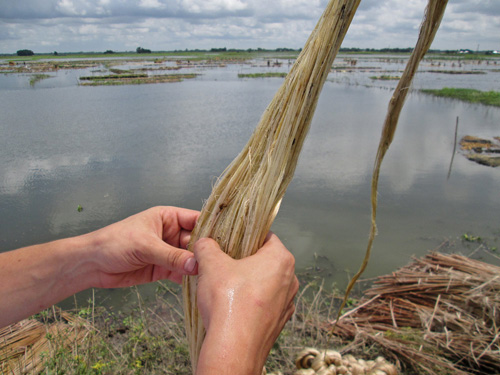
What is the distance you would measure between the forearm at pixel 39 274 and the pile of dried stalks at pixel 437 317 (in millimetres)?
2372

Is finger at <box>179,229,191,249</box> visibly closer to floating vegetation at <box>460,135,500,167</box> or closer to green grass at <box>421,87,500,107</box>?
floating vegetation at <box>460,135,500,167</box>

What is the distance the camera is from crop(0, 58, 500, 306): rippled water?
211 inches

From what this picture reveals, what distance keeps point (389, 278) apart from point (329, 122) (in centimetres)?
909

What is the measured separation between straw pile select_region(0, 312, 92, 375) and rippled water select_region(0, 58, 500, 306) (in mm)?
2890

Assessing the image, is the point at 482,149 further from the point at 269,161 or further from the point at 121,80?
the point at 121,80

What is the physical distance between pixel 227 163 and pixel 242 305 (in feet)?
22.6

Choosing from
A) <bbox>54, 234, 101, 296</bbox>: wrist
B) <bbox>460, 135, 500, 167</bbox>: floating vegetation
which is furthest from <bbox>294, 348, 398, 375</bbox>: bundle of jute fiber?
<bbox>460, 135, 500, 167</bbox>: floating vegetation

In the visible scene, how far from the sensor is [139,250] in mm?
1400

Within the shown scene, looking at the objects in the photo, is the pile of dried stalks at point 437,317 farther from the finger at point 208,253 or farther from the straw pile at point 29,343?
the straw pile at point 29,343

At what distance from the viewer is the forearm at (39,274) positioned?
4.58 ft

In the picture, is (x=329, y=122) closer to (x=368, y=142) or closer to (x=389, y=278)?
(x=368, y=142)

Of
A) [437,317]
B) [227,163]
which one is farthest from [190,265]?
[227,163]

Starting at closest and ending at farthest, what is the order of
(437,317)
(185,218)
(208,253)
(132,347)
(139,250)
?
1. (208,253)
2. (139,250)
3. (185,218)
4. (132,347)
5. (437,317)

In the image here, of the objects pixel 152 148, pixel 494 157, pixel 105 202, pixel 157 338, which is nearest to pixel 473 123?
pixel 494 157
